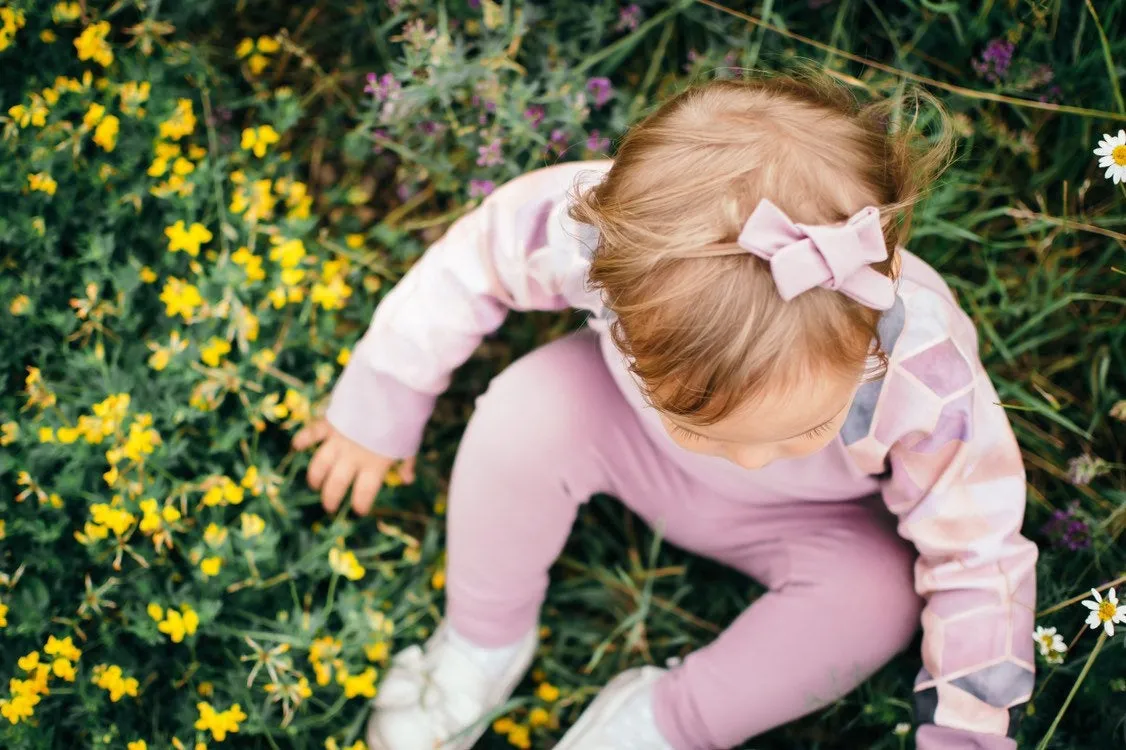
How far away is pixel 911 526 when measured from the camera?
1.49 m

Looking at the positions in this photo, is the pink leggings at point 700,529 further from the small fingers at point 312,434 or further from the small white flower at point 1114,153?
the small white flower at point 1114,153

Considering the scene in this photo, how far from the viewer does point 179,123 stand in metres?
1.83

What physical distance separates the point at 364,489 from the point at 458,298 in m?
0.39

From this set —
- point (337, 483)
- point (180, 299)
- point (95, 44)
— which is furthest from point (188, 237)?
point (337, 483)

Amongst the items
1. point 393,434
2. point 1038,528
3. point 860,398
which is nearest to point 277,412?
point 393,434

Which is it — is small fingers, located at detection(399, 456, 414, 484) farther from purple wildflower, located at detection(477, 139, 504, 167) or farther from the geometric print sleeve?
the geometric print sleeve

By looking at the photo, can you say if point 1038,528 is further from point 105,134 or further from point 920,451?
point 105,134

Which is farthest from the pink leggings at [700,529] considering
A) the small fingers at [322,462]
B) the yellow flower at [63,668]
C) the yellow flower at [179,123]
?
the yellow flower at [179,123]

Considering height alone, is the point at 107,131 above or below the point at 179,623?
above

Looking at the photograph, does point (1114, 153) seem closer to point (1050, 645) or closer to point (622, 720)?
point (1050, 645)

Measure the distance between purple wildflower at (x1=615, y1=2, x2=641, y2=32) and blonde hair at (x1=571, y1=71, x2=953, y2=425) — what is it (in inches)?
32.0

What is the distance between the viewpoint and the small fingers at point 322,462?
69.8 inches

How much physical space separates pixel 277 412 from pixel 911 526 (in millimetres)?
1037

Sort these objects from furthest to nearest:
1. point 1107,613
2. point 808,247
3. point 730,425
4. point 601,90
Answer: point 601,90 < point 1107,613 < point 730,425 < point 808,247
